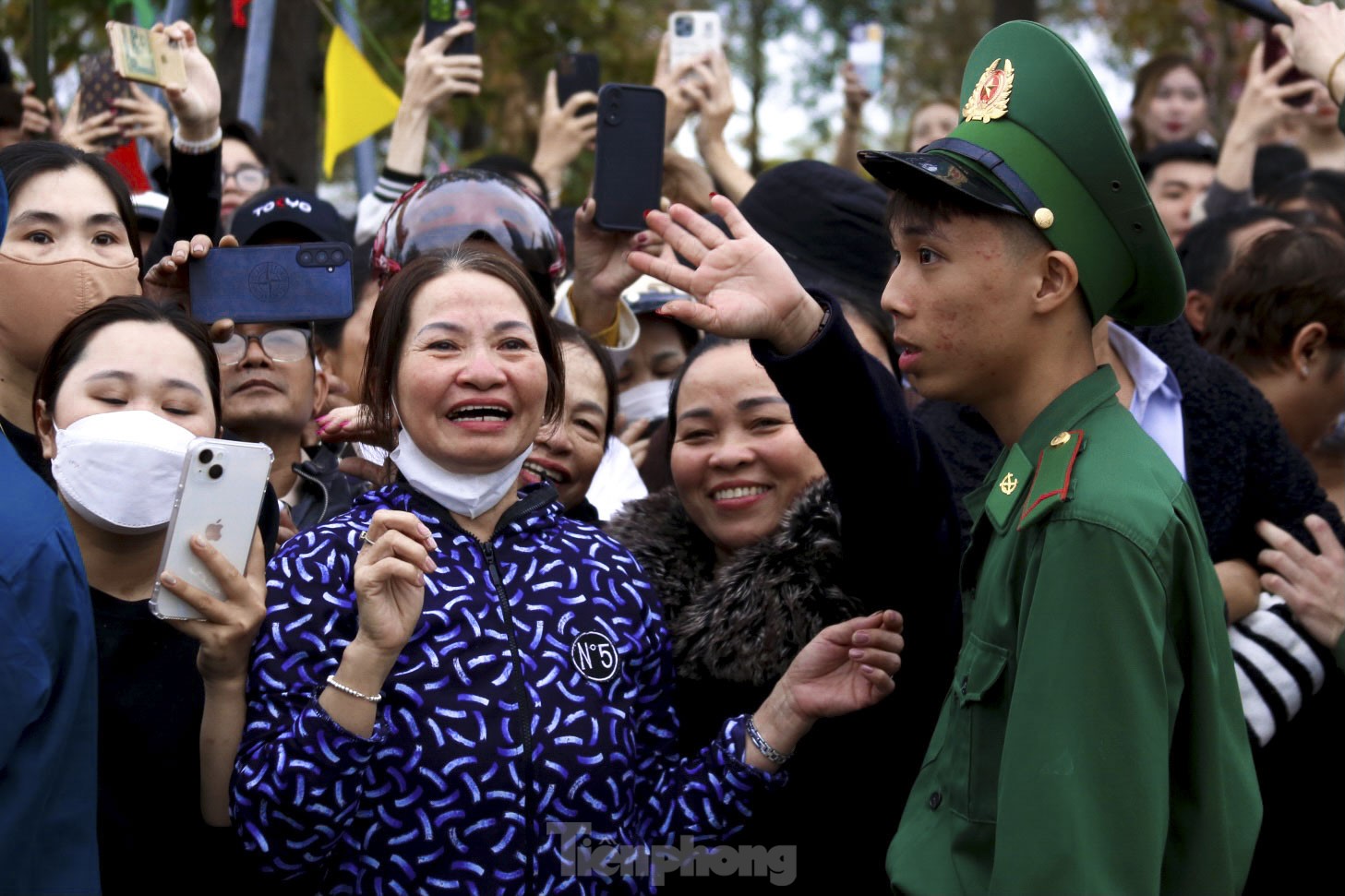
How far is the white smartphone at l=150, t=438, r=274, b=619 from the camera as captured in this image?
94.9 inches

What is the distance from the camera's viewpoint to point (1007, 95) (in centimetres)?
253

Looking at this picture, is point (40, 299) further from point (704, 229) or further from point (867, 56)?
point (867, 56)

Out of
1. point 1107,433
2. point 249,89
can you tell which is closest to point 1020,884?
point 1107,433

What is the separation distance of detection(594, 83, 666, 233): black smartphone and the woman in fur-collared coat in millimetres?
688

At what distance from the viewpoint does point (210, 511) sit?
2.45 m

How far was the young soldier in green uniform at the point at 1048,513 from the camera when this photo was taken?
2.11 metres

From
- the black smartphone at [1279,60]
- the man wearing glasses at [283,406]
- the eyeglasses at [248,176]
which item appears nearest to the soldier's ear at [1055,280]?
the man wearing glasses at [283,406]

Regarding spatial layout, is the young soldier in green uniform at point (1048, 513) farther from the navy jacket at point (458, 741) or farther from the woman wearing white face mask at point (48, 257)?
the woman wearing white face mask at point (48, 257)

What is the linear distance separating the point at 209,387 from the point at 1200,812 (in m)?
1.93

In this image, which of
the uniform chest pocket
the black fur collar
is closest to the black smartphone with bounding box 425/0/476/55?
the black fur collar

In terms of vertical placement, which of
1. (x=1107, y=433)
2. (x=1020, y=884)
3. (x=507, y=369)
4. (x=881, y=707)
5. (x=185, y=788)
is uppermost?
(x=1107, y=433)

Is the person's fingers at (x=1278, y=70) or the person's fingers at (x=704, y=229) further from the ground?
the person's fingers at (x=1278, y=70)

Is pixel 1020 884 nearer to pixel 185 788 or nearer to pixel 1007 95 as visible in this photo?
pixel 1007 95

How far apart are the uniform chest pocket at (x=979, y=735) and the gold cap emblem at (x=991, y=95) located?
904 mm
